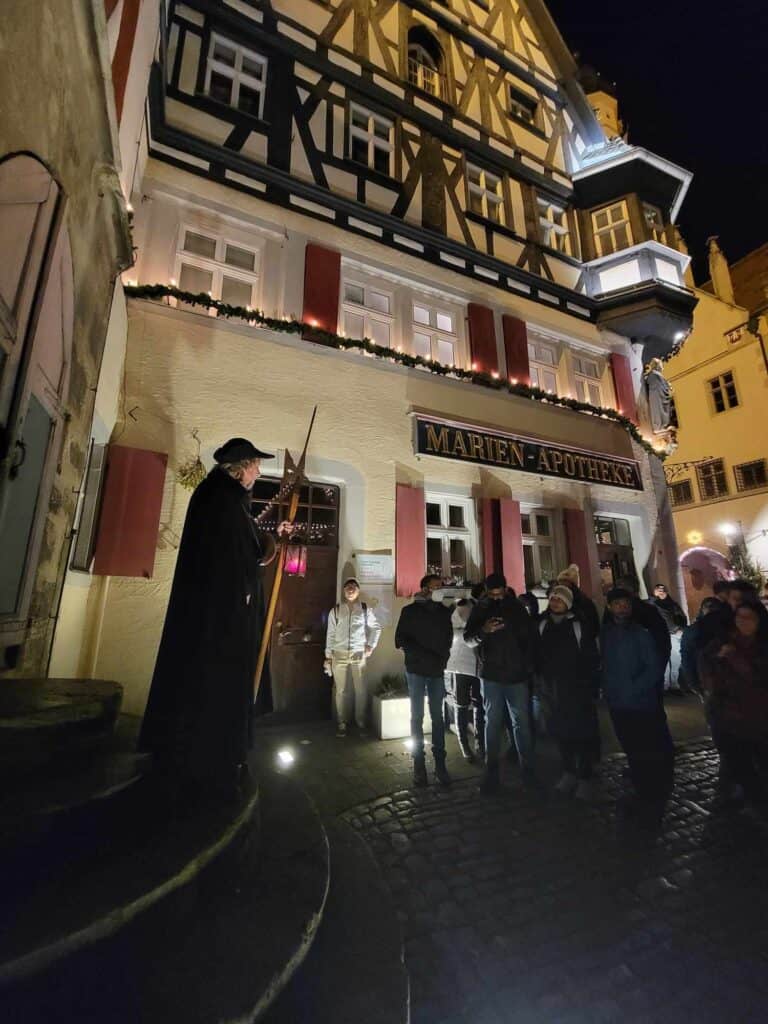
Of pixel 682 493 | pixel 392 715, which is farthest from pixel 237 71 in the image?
pixel 682 493

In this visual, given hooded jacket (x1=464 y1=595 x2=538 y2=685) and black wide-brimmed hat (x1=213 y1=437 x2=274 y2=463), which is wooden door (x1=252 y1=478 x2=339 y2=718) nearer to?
hooded jacket (x1=464 y1=595 x2=538 y2=685)

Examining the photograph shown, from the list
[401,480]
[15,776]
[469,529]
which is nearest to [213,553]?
[15,776]

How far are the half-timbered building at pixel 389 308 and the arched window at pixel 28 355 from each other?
1.82 metres

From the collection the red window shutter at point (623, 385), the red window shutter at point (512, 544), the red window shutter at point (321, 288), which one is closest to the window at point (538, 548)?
the red window shutter at point (512, 544)

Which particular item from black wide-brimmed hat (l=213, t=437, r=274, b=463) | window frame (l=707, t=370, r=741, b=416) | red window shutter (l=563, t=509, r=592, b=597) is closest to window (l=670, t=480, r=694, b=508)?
window frame (l=707, t=370, r=741, b=416)

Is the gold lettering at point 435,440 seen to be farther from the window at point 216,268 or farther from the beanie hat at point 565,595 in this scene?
the beanie hat at point 565,595

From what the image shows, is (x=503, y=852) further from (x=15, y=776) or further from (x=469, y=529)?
(x=469, y=529)

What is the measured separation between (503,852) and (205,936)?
6.84ft

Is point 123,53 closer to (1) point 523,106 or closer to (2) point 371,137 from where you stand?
(2) point 371,137

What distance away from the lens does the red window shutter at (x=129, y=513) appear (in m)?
5.13

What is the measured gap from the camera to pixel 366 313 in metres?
8.04

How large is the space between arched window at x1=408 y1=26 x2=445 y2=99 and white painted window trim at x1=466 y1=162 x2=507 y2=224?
207 cm

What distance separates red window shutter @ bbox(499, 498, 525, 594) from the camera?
769 centimetres

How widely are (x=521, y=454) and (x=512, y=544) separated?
184 centimetres
